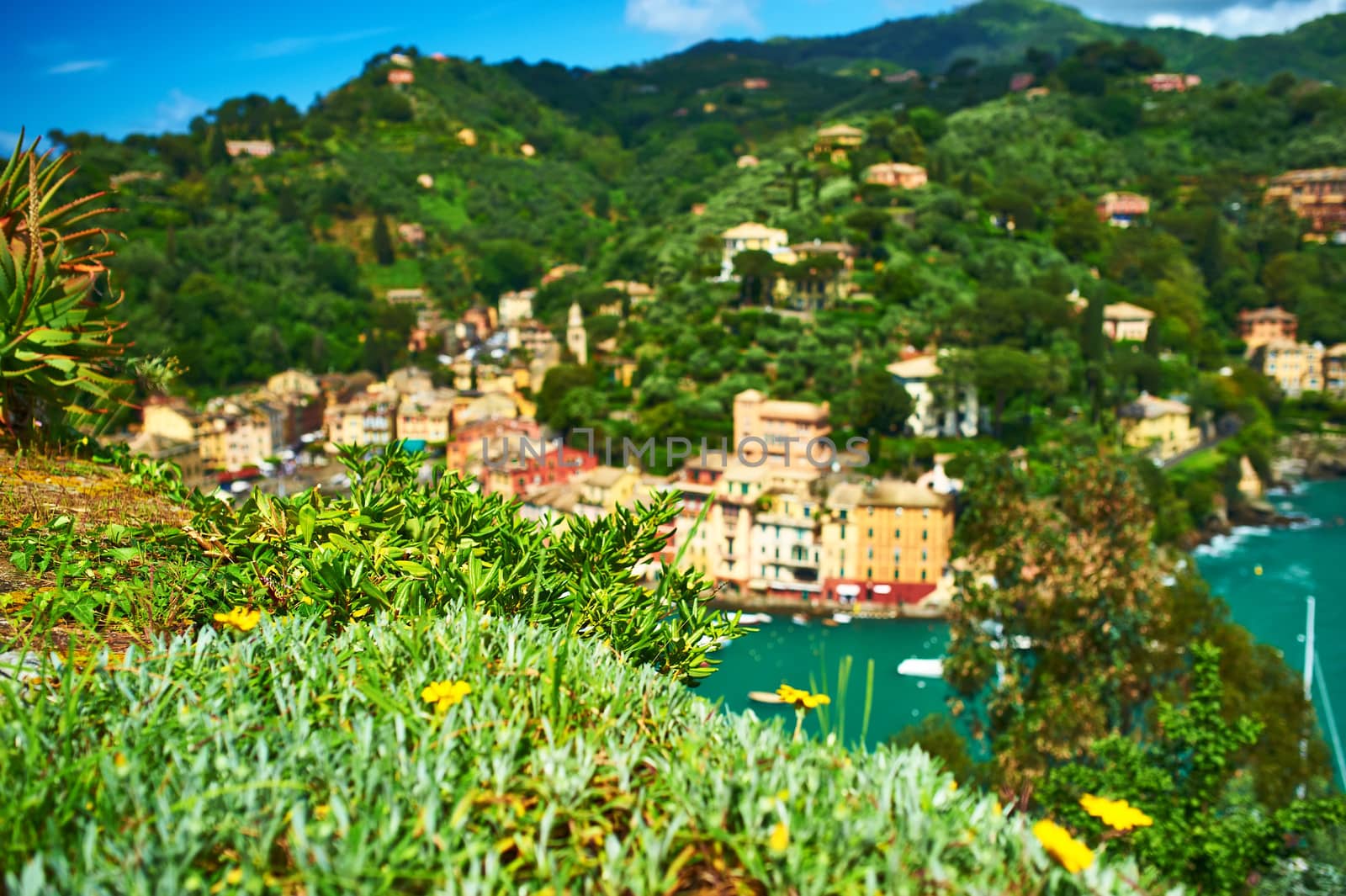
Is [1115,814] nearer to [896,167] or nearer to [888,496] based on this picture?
[888,496]

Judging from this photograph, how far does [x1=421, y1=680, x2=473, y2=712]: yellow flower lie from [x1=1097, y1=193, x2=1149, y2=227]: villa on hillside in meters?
57.3

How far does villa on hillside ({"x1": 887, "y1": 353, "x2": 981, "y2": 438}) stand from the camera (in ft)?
112

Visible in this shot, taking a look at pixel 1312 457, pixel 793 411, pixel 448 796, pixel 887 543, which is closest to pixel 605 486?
pixel 887 543

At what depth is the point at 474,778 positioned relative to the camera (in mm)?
1457

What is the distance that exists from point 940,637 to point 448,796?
2406 cm

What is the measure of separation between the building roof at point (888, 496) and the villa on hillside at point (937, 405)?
7.27 meters

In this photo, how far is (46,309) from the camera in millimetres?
2906

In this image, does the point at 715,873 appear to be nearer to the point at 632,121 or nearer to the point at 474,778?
the point at 474,778

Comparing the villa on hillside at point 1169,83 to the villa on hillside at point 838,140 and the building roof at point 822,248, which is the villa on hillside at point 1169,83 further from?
the building roof at point 822,248

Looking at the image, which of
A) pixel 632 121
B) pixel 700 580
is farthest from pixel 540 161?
pixel 700 580

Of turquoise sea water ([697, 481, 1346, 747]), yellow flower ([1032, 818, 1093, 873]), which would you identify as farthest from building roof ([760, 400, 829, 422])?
yellow flower ([1032, 818, 1093, 873])

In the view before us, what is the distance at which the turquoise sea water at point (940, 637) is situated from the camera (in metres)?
20.2

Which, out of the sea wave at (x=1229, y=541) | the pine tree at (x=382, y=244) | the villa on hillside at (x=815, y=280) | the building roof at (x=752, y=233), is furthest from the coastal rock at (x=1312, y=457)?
the pine tree at (x=382, y=244)

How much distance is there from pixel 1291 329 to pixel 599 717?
5428 cm
